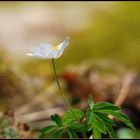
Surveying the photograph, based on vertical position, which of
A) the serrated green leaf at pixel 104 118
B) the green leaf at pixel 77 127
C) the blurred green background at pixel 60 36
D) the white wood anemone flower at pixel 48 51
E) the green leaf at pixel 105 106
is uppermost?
the white wood anemone flower at pixel 48 51

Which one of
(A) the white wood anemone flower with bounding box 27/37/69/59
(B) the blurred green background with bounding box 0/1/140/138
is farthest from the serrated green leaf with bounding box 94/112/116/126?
(B) the blurred green background with bounding box 0/1/140/138

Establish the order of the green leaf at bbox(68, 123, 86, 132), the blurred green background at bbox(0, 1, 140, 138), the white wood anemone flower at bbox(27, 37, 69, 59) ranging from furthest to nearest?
the blurred green background at bbox(0, 1, 140, 138) < the green leaf at bbox(68, 123, 86, 132) < the white wood anemone flower at bbox(27, 37, 69, 59)

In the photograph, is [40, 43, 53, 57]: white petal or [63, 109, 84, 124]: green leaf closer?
[40, 43, 53, 57]: white petal

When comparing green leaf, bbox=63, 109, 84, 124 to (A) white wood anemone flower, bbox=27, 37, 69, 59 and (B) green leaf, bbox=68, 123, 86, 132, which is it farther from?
(A) white wood anemone flower, bbox=27, 37, 69, 59

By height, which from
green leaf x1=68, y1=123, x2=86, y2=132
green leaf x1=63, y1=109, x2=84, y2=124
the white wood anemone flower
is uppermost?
the white wood anemone flower

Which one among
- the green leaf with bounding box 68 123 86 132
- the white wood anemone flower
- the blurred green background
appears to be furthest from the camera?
the blurred green background

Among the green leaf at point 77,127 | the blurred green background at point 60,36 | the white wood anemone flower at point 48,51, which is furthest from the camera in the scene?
the blurred green background at point 60,36

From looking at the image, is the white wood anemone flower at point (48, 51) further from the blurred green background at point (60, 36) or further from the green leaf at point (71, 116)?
the blurred green background at point (60, 36)

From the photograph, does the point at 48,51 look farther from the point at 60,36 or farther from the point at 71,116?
the point at 60,36

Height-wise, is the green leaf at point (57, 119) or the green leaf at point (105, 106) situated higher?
the green leaf at point (105, 106)

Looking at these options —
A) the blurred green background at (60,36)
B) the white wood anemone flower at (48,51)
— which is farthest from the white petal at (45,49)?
the blurred green background at (60,36)

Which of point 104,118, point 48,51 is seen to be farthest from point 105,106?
point 48,51

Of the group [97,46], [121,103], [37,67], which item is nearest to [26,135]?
[121,103]
